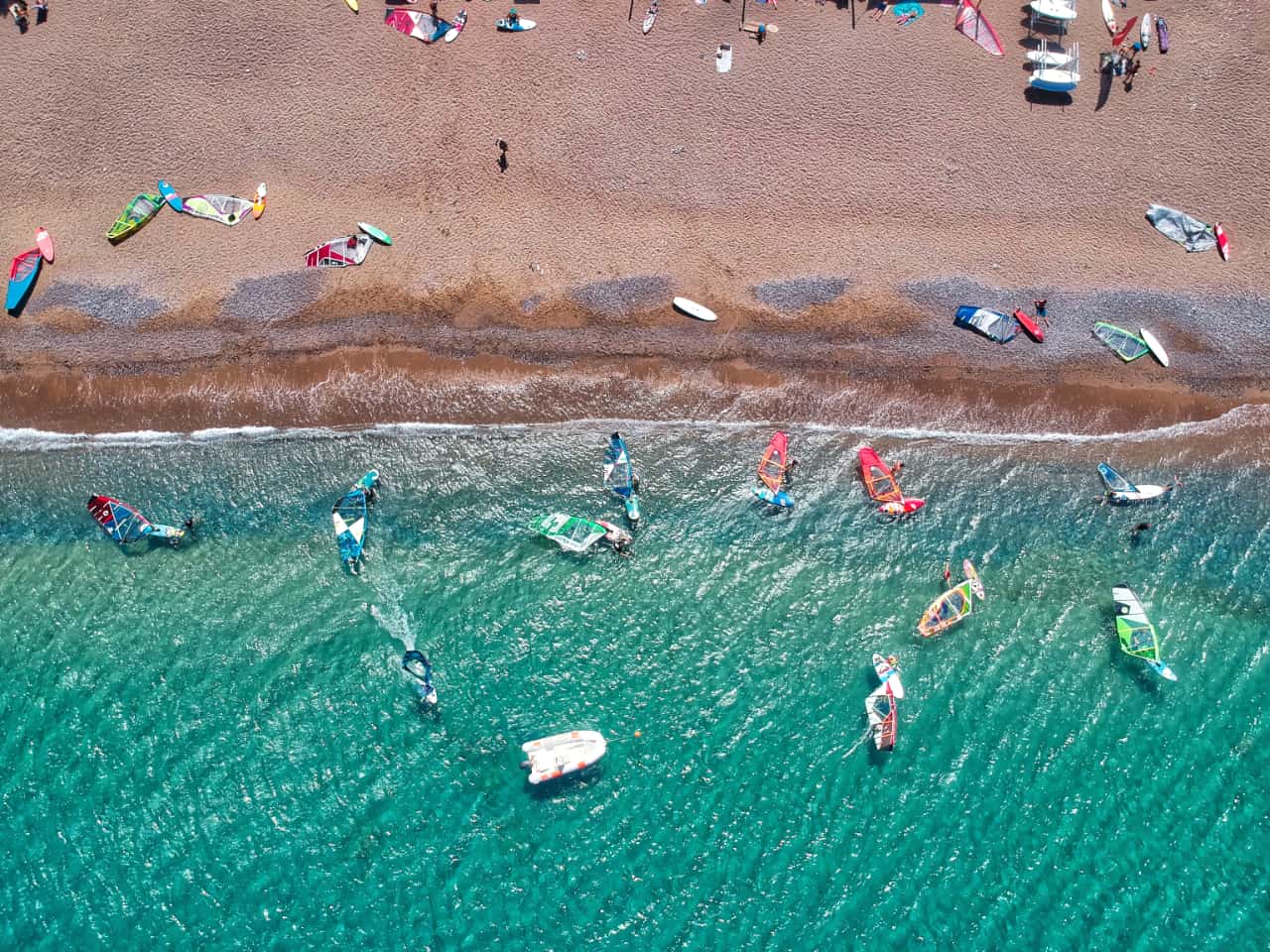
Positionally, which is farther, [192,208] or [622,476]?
[192,208]

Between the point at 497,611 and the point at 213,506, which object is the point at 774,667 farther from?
the point at 213,506

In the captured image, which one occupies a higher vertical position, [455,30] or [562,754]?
[455,30]

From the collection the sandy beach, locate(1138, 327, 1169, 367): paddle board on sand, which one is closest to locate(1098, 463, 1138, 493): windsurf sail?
the sandy beach

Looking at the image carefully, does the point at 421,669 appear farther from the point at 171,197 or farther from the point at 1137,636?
the point at 1137,636

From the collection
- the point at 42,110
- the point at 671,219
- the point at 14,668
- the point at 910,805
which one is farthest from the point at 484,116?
the point at 910,805

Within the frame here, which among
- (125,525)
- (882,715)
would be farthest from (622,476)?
(125,525)

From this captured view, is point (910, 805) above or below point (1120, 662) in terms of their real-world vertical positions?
below
